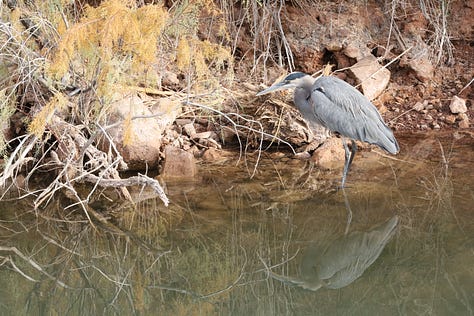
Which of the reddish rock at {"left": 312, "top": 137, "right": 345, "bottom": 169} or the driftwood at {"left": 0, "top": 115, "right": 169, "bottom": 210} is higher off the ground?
the driftwood at {"left": 0, "top": 115, "right": 169, "bottom": 210}

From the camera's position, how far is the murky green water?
150 inches

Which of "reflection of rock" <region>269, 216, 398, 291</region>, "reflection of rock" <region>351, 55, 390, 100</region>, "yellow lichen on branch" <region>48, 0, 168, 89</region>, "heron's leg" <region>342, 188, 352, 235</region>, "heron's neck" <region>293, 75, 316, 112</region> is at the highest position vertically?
"yellow lichen on branch" <region>48, 0, 168, 89</region>

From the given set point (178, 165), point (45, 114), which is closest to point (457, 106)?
point (178, 165)

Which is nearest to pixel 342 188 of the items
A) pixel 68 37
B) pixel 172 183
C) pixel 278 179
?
pixel 278 179

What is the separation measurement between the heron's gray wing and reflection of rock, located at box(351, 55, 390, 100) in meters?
1.25

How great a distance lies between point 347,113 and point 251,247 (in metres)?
1.65

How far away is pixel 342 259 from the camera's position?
4.37 m

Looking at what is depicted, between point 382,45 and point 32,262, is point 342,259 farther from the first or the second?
point 382,45

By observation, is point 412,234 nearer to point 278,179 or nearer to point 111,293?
point 278,179

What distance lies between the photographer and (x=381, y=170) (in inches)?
224

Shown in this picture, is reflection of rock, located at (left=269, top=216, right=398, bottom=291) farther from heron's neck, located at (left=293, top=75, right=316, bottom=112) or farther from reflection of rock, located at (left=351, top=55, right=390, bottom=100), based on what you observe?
reflection of rock, located at (left=351, top=55, right=390, bottom=100)

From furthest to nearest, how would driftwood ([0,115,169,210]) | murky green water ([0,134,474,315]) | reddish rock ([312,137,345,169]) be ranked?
reddish rock ([312,137,345,169])
driftwood ([0,115,169,210])
murky green water ([0,134,474,315])

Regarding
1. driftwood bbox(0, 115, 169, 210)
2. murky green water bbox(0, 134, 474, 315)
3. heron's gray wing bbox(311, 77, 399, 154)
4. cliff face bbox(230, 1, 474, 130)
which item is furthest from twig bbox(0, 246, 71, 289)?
cliff face bbox(230, 1, 474, 130)

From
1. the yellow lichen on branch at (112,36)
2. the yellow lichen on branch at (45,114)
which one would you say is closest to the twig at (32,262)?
the yellow lichen on branch at (45,114)
